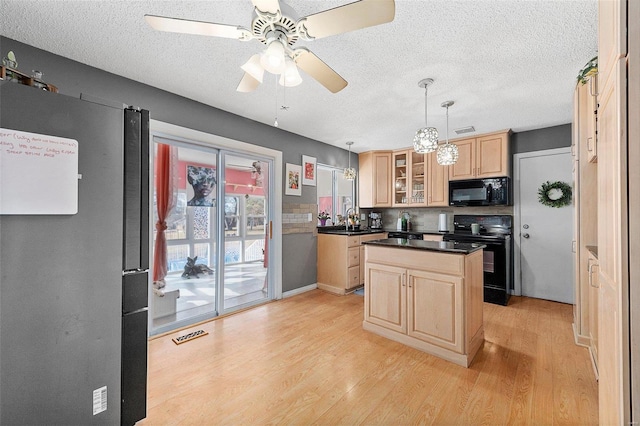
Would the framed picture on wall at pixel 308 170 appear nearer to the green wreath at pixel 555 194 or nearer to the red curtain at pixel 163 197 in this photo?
the red curtain at pixel 163 197

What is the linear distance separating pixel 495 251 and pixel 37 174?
4.46 metres

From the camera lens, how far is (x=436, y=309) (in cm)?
235

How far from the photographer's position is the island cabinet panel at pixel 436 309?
2242 millimetres

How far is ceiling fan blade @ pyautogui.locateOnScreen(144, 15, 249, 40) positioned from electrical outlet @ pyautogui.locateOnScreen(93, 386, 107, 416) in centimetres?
172

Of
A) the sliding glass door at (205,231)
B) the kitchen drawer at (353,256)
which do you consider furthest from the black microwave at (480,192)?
the sliding glass door at (205,231)

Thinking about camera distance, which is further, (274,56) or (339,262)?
(339,262)

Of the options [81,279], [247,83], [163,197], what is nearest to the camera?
[81,279]

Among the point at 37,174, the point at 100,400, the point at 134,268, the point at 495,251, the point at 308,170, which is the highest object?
the point at 308,170

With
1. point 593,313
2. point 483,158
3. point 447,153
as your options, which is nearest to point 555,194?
point 483,158

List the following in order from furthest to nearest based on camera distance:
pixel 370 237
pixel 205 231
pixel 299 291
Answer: pixel 370 237 < pixel 299 291 < pixel 205 231

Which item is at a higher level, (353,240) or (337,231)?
(337,231)

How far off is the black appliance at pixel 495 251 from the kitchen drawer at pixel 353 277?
145 centimetres

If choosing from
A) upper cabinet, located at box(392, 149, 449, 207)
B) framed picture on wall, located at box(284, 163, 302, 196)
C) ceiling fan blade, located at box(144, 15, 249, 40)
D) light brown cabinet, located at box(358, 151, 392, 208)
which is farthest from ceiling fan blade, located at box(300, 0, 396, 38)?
light brown cabinet, located at box(358, 151, 392, 208)

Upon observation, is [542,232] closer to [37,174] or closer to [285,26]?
[285,26]
